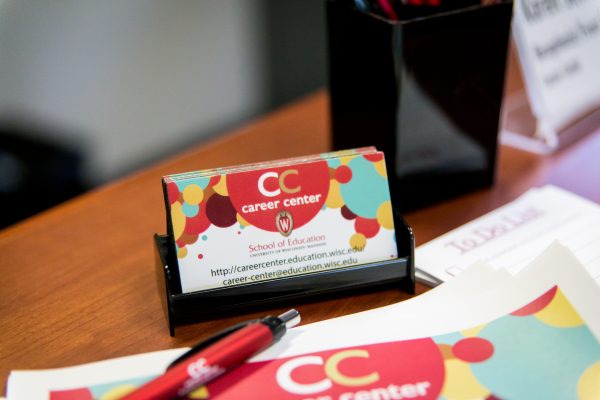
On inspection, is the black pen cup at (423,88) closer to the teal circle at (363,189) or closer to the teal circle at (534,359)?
the teal circle at (363,189)

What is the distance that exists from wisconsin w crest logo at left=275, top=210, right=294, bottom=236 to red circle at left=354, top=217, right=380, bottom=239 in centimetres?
5

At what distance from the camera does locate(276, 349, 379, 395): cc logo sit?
1.60 ft

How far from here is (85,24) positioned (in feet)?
5.12

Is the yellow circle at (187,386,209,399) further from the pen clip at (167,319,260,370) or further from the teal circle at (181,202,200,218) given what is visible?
the teal circle at (181,202,200,218)

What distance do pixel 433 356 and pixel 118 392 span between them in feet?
0.73

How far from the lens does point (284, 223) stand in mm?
566

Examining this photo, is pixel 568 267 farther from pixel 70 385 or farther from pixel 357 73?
pixel 70 385

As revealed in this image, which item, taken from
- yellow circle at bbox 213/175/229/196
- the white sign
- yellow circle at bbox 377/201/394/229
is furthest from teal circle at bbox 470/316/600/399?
the white sign

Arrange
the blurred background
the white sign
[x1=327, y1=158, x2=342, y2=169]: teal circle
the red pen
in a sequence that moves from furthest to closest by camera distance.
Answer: the blurred background
the white sign
[x1=327, y1=158, x2=342, y2=169]: teal circle
the red pen

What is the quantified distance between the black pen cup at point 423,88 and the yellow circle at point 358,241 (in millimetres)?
91

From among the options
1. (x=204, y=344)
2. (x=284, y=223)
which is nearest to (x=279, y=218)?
(x=284, y=223)

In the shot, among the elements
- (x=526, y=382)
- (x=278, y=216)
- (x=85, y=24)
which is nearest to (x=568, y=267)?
(x=526, y=382)

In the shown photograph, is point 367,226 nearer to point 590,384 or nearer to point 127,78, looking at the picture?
point 590,384

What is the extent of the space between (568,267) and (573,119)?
0.37m
